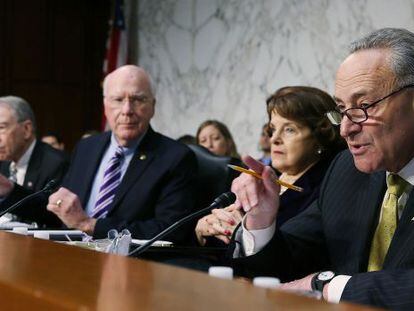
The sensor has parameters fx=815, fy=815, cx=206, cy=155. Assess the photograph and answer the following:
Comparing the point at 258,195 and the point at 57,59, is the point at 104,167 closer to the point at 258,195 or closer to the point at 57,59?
the point at 258,195

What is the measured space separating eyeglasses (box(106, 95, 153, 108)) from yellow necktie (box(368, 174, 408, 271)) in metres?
2.20

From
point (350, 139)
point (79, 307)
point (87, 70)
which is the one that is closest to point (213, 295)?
point (79, 307)

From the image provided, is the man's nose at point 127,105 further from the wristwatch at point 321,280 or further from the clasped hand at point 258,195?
the wristwatch at point 321,280

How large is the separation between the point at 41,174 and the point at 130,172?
130 cm

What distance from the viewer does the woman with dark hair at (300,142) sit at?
354cm

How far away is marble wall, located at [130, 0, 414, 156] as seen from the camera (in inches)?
300

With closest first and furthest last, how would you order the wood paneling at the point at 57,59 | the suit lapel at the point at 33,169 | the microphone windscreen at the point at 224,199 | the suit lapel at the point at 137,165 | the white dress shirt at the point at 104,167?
the microphone windscreen at the point at 224,199 < the suit lapel at the point at 137,165 < the white dress shirt at the point at 104,167 < the suit lapel at the point at 33,169 < the wood paneling at the point at 57,59

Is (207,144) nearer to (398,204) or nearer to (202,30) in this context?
(202,30)

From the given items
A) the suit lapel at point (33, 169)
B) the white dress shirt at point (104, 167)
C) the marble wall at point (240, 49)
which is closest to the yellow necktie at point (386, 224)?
the white dress shirt at point (104, 167)

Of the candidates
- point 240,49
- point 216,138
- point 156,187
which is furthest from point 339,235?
point 240,49

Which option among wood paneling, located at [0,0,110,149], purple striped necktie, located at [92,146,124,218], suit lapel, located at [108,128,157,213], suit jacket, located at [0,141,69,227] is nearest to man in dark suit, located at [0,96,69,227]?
suit jacket, located at [0,141,69,227]

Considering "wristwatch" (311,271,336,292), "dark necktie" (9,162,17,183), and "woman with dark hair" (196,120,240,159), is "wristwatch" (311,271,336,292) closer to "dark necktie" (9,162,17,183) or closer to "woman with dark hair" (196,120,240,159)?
"dark necktie" (9,162,17,183)

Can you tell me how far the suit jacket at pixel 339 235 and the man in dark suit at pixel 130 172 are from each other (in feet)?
3.90

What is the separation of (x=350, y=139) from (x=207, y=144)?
5.15 m
